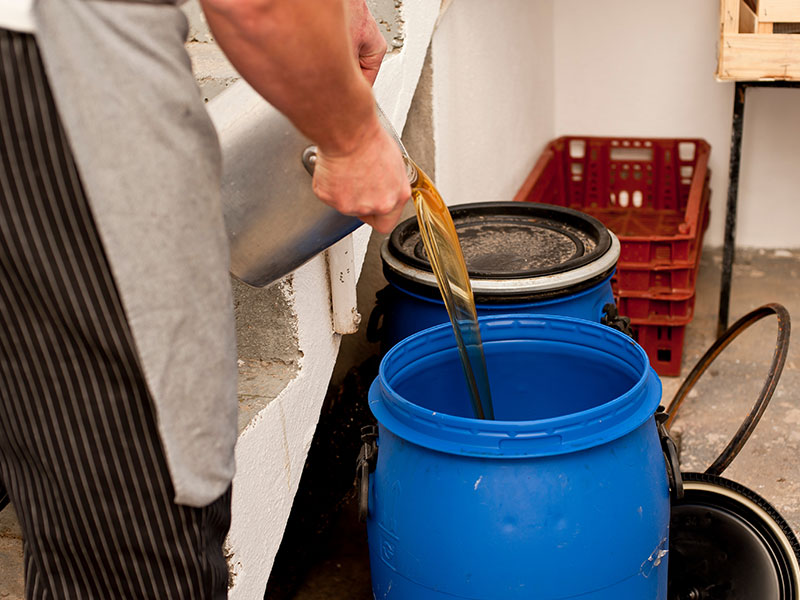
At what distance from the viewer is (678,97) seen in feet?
11.4

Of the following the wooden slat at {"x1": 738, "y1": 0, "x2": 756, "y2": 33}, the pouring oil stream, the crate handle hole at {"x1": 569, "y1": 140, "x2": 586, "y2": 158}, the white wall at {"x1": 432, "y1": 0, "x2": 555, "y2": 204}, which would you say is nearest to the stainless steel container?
the pouring oil stream

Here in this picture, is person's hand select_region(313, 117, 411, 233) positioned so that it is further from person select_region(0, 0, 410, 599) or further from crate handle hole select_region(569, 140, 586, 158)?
crate handle hole select_region(569, 140, 586, 158)

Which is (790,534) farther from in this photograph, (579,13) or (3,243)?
(579,13)

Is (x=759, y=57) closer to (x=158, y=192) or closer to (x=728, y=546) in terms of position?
(x=728, y=546)

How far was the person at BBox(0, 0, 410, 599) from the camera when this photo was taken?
0.78m

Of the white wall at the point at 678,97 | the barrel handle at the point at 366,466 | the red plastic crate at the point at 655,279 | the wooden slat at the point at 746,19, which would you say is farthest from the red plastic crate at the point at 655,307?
the barrel handle at the point at 366,466

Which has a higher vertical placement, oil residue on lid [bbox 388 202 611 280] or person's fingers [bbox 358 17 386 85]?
person's fingers [bbox 358 17 386 85]

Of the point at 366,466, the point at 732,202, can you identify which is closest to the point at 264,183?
the point at 366,466

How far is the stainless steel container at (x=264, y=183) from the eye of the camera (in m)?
1.20

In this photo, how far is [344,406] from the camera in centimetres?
238

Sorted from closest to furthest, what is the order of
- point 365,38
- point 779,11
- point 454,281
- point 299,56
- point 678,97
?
point 299,56 → point 365,38 → point 454,281 → point 779,11 → point 678,97

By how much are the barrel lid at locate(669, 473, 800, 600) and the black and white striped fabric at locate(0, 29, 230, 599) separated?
3.41 ft

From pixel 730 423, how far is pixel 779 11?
3.55 ft

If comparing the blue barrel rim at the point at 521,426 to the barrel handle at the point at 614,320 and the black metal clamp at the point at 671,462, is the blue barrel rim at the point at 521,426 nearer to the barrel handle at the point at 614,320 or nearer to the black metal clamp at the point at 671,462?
the black metal clamp at the point at 671,462
